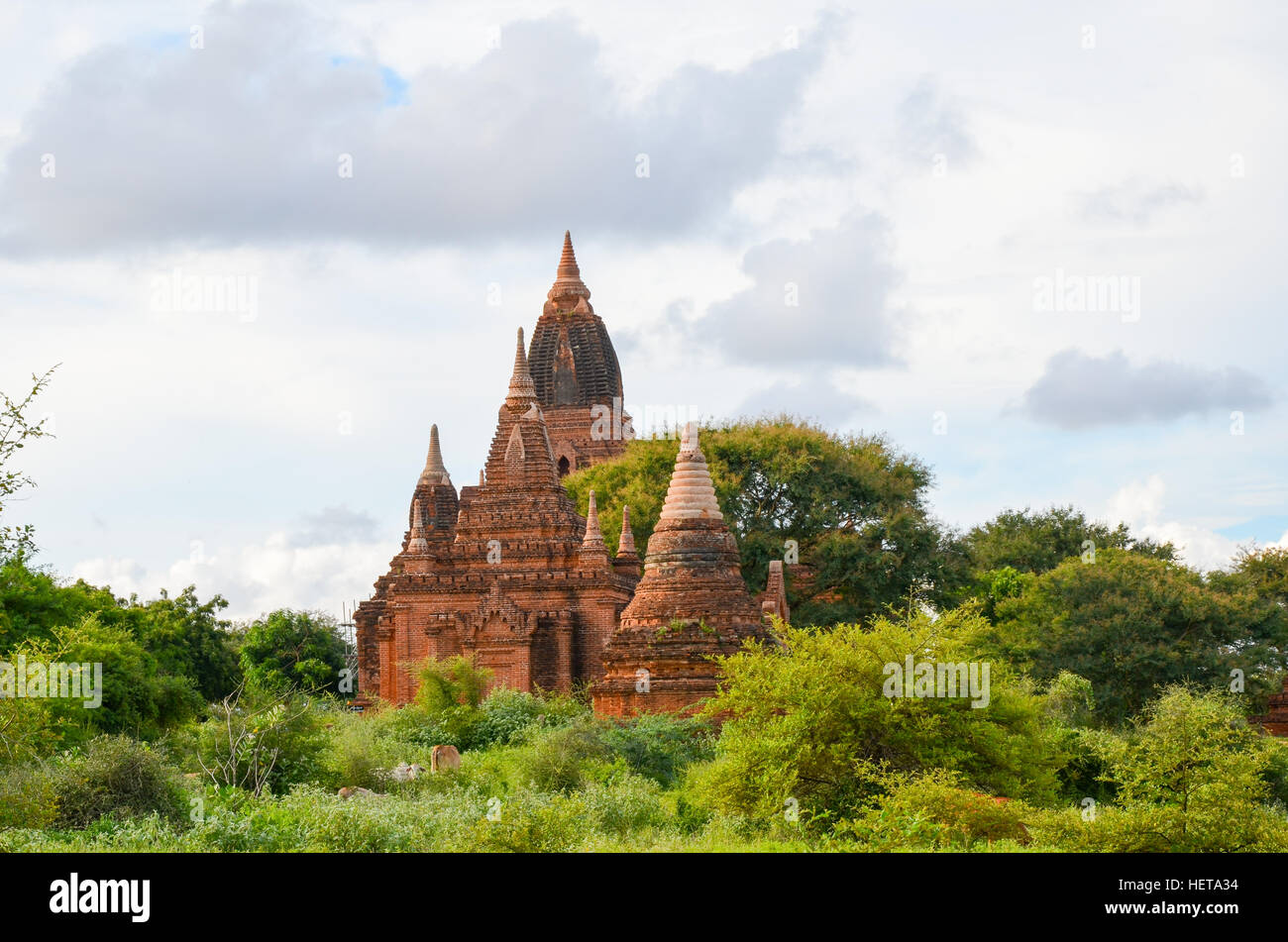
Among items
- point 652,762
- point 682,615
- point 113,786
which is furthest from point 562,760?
point 113,786

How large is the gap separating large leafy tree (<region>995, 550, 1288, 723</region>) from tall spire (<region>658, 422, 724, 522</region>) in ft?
52.1

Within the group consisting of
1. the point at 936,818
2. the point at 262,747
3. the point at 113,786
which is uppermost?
the point at 262,747

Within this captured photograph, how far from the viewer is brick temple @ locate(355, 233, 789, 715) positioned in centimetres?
3077

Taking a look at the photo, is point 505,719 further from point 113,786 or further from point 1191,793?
point 1191,793

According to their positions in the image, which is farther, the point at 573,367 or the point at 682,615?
the point at 573,367

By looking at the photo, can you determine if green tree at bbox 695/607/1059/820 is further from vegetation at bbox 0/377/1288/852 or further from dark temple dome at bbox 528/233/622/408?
dark temple dome at bbox 528/233/622/408

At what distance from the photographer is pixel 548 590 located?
141 ft

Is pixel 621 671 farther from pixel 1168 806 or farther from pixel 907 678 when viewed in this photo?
pixel 1168 806

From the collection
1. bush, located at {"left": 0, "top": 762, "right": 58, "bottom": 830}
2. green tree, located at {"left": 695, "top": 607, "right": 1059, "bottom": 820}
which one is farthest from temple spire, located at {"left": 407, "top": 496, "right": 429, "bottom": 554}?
bush, located at {"left": 0, "top": 762, "right": 58, "bottom": 830}

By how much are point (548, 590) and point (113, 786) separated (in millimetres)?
22730

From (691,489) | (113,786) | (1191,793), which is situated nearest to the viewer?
(1191,793)

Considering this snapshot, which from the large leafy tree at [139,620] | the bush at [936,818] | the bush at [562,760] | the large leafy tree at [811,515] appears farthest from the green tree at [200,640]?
the bush at [936,818]

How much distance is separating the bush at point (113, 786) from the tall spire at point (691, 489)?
43.6 feet
